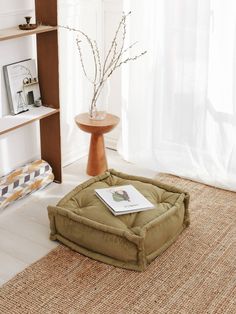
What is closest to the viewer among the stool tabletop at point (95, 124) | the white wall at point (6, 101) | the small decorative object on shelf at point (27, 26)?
the small decorative object on shelf at point (27, 26)

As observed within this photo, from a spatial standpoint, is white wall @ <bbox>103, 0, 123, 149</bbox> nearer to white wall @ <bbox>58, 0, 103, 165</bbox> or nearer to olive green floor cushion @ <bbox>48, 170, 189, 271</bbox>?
white wall @ <bbox>58, 0, 103, 165</bbox>

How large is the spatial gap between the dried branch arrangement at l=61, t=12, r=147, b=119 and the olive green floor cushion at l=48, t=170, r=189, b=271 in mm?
865

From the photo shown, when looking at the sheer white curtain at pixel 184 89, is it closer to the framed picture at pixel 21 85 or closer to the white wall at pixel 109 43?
the white wall at pixel 109 43

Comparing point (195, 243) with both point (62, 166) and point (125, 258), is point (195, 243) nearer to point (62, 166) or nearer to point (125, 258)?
point (125, 258)

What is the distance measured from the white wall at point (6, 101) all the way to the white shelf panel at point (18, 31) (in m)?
0.08

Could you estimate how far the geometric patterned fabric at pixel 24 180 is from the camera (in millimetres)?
3340

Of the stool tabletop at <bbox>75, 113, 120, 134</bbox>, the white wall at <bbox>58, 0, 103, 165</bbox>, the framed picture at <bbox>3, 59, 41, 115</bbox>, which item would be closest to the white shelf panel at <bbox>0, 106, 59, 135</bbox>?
the framed picture at <bbox>3, 59, 41, 115</bbox>

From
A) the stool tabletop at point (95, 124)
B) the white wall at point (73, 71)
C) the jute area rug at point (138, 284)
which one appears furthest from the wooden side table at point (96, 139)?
the jute area rug at point (138, 284)

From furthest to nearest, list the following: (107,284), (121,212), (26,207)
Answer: (26,207)
(121,212)
(107,284)

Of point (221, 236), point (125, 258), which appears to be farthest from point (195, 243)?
point (125, 258)

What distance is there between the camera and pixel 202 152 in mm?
3783

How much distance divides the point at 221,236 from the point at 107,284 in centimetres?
77

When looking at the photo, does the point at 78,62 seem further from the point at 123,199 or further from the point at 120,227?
the point at 120,227

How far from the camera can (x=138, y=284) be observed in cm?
272
